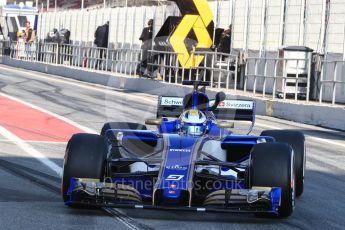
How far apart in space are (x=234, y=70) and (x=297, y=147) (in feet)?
63.5

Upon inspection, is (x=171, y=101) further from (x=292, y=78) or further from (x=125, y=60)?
(x=125, y=60)

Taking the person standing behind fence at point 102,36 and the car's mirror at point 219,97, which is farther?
the person standing behind fence at point 102,36

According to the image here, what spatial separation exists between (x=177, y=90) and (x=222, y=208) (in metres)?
20.7

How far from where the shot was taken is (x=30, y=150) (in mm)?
12953

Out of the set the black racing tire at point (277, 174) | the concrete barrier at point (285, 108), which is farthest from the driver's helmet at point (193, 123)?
the concrete barrier at point (285, 108)

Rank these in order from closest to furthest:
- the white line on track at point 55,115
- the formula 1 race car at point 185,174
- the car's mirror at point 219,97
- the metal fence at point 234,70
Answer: the formula 1 race car at point 185,174
the car's mirror at point 219,97
the white line on track at point 55,115
the metal fence at point 234,70

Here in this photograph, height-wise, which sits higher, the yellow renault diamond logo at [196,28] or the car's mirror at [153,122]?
the yellow renault diamond logo at [196,28]

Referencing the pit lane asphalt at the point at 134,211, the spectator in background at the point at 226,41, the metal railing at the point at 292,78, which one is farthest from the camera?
the spectator in background at the point at 226,41

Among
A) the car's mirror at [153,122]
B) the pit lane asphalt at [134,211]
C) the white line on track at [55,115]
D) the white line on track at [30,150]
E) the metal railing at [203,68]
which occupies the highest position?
the car's mirror at [153,122]

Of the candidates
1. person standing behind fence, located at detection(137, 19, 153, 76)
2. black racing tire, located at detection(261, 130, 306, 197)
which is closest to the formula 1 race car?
black racing tire, located at detection(261, 130, 306, 197)

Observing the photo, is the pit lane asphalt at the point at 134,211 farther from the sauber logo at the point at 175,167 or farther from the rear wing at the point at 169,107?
the rear wing at the point at 169,107

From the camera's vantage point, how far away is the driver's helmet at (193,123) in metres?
9.09

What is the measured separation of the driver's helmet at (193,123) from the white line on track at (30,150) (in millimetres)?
1951

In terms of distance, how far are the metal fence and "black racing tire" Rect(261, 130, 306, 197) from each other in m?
7.65
